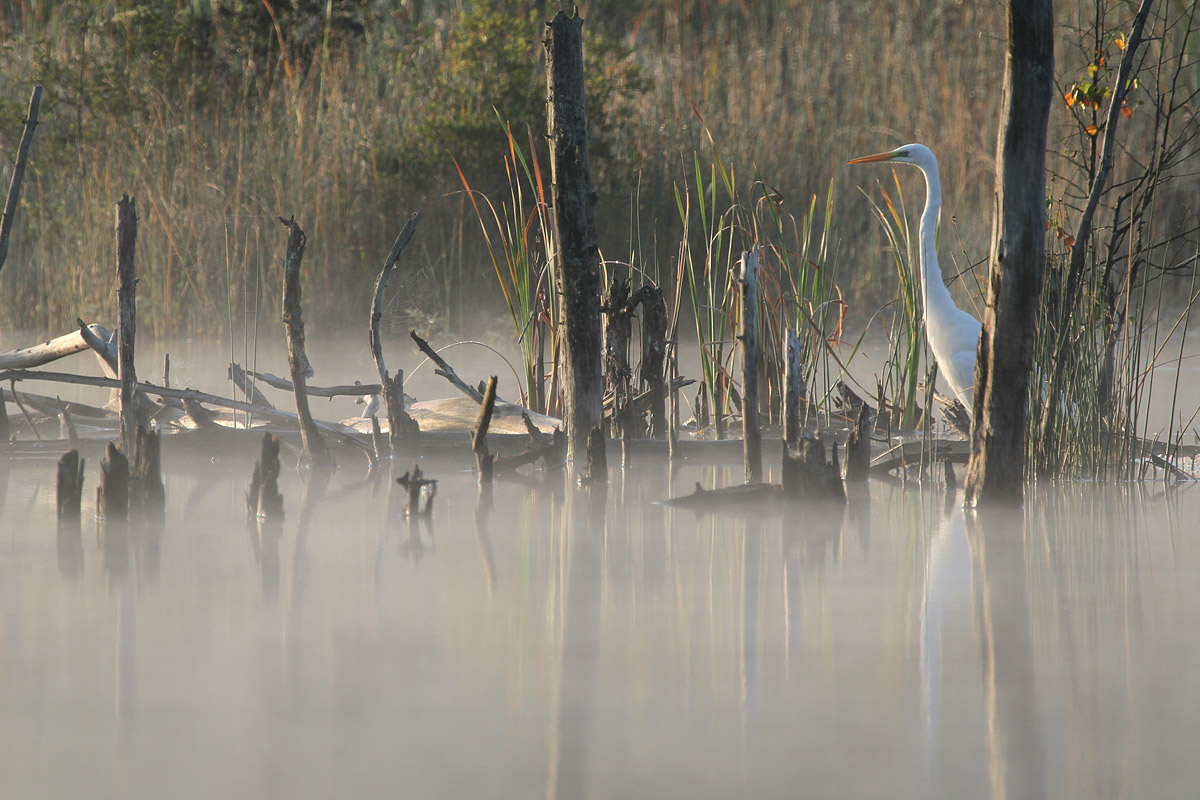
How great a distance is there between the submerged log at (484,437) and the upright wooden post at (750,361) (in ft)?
2.34

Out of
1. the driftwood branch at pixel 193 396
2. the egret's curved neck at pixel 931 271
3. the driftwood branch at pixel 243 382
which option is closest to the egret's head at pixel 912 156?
the egret's curved neck at pixel 931 271

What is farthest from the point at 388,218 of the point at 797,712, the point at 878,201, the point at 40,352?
the point at 797,712

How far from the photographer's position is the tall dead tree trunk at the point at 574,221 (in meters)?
3.54

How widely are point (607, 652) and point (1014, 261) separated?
1.47 meters

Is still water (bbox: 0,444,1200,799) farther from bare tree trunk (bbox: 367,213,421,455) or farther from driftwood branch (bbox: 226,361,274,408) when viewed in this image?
driftwood branch (bbox: 226,361,274,408)

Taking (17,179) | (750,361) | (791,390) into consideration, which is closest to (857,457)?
(791,390)

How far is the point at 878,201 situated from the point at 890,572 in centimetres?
492

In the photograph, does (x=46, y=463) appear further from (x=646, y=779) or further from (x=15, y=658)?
(x=646, y=779)

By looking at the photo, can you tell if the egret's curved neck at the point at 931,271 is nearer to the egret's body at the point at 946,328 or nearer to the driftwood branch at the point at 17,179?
the egret's body at the point at 946,328

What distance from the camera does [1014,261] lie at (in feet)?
9.66

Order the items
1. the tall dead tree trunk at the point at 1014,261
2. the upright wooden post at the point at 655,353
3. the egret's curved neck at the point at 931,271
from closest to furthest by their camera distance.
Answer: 1. the tall dead tree trunk at the point at 1014,261
2. the upright wooden post at the point at 655,353
3. the egret's curved neck at the point at 931,271

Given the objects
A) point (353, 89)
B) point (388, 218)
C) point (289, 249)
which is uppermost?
point (353, 89)

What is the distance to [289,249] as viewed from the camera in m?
3.47

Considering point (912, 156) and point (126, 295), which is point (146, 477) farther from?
point (912, 156)
